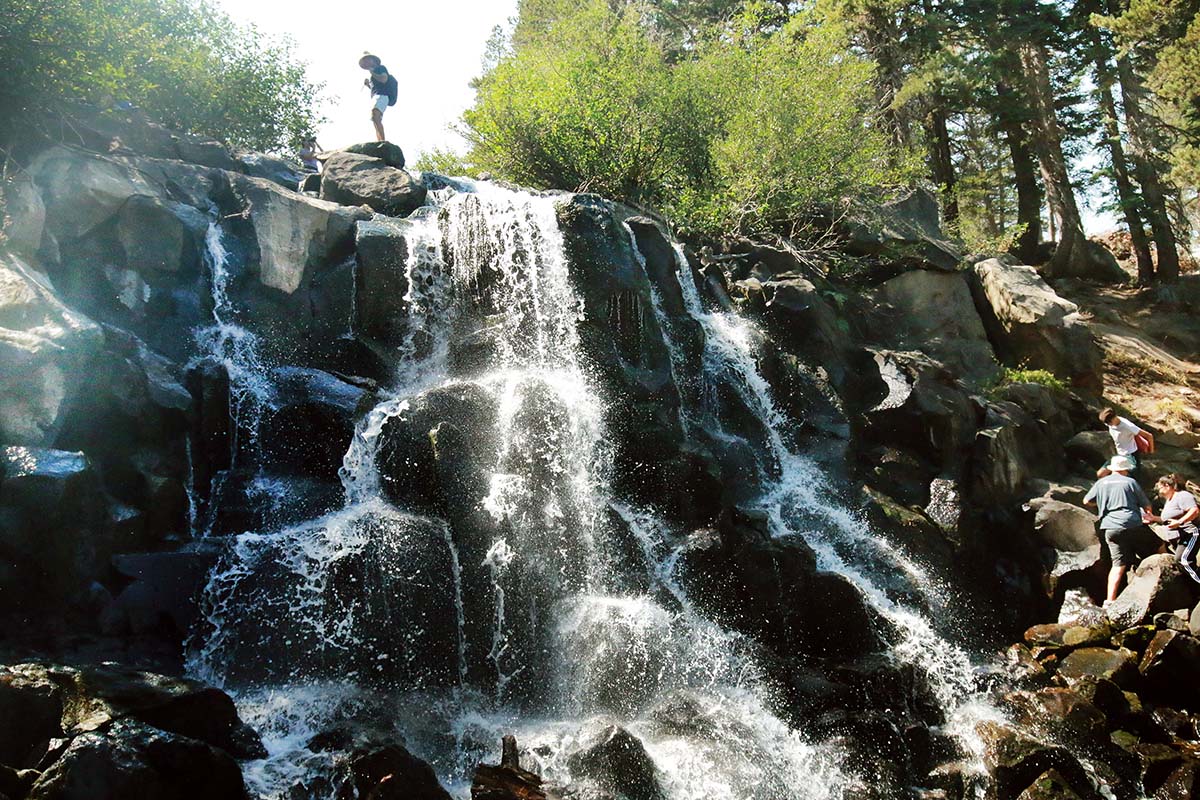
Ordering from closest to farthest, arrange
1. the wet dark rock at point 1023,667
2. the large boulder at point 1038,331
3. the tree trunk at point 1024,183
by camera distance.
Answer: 1. the wet dark rock at point 1023,667
2. the large boulder at point 1038,331
3. the tree trunk at point 1024,183

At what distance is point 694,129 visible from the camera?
21.2 metres

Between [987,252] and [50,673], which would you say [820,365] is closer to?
[987,252]

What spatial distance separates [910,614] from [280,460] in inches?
362

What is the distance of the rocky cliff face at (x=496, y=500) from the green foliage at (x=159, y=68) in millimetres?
1196

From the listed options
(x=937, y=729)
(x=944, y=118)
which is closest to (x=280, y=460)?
(x=937, y=729)

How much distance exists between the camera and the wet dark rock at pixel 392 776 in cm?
711

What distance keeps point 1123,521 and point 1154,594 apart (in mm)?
1162

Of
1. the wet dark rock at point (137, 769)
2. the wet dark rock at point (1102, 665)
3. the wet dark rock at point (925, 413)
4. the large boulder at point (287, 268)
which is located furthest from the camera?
the wet dark rock at point (925, 413)

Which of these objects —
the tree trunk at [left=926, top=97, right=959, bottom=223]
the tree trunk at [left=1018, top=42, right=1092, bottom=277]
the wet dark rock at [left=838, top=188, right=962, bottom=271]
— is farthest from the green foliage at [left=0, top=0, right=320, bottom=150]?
the tree trunk at [left=1018, top=42, right=1092, bottom=277]

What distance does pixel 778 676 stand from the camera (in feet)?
33.1

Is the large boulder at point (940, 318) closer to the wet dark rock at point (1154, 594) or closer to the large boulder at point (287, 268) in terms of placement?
the wet dark rock at point (1154, 594)

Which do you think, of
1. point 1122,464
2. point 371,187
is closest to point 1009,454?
point 1122,464

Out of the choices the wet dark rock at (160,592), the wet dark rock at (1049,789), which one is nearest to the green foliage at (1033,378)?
the wet dark rock at (1049,789)

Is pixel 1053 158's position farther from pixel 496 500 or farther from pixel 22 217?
pixel 22 217
